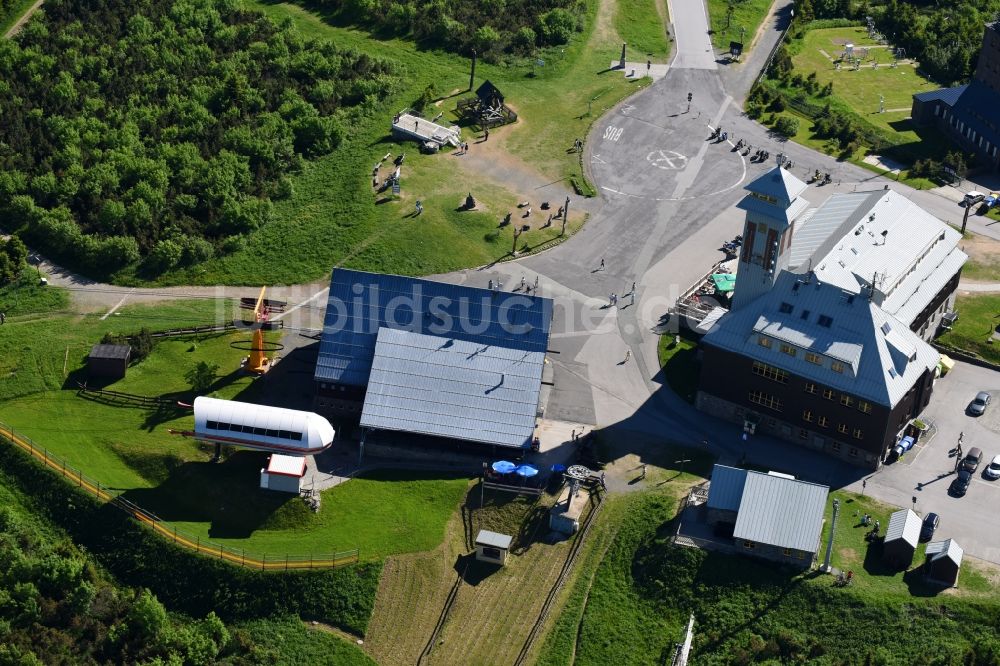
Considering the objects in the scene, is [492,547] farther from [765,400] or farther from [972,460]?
[972,460]

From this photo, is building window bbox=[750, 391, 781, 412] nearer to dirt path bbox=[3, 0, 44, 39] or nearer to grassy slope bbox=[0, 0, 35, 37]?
dirt path bbox=[3, 0, 44, 39]

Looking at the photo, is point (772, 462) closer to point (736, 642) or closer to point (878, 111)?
point (736, 642)

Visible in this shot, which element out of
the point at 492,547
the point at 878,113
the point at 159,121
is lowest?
the point at 492,547

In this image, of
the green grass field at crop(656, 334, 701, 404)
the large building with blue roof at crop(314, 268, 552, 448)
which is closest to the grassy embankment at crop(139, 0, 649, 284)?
Result: the large building with blue roof at crop(314, 268, 552, 448)

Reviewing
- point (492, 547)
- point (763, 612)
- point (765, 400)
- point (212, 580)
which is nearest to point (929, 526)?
point (763, 612)

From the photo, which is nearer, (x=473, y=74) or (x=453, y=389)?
(x=453, y=389)

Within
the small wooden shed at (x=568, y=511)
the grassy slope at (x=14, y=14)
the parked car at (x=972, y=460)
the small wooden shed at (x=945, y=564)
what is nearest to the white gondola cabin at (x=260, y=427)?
the small wooden shed at (x=568, y=511)
